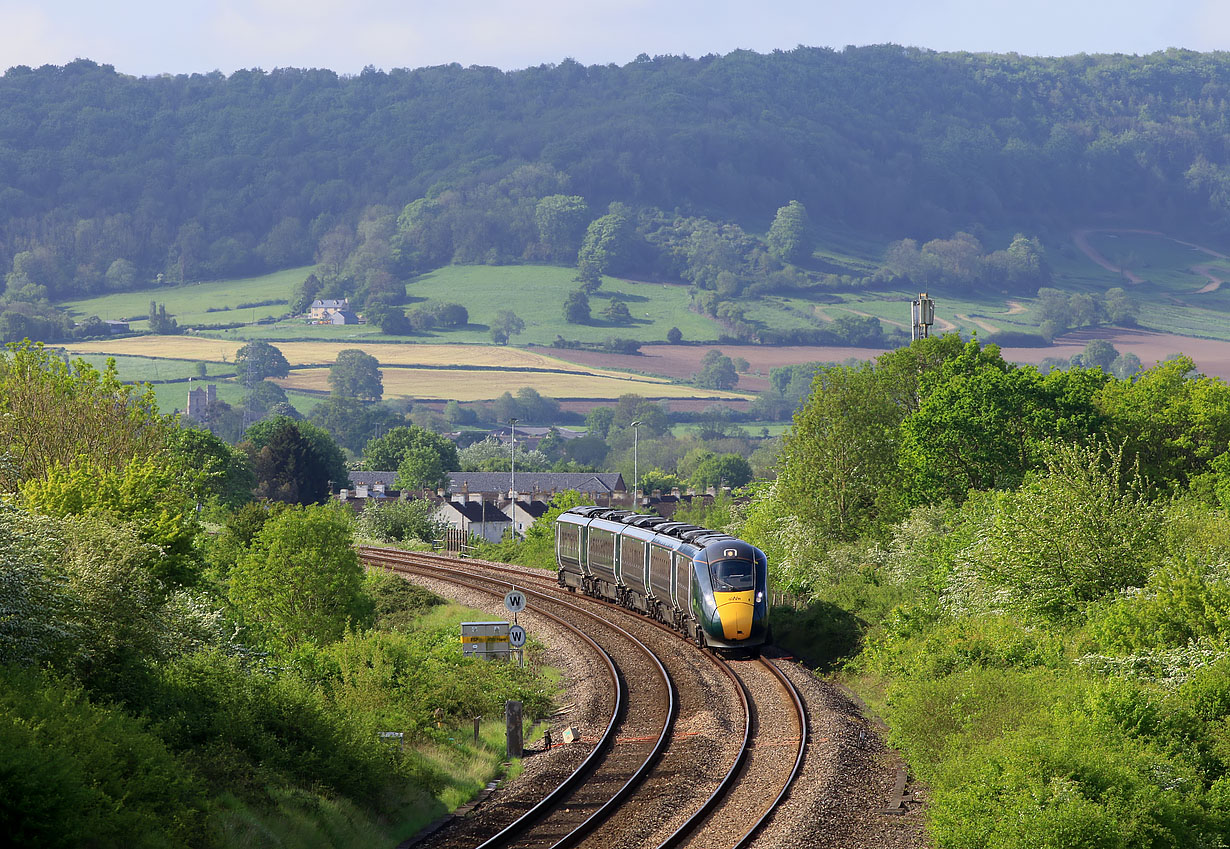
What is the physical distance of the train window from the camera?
127ft

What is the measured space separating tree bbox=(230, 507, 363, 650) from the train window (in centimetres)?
1258

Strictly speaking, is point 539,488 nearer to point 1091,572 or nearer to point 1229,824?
point 1091,572

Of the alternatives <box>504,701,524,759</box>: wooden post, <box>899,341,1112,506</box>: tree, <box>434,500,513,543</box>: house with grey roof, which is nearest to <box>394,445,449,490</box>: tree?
<box>434,500,513,543</box>: house with grey roof

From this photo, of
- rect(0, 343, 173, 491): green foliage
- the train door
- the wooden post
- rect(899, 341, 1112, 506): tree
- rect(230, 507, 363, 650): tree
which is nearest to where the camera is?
the wooden post

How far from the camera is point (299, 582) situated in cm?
4197

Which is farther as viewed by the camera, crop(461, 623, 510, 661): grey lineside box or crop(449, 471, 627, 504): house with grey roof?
crop(449, 471, 627, 504): house with grey roof

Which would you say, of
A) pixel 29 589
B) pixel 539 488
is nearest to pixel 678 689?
pixel 29 589

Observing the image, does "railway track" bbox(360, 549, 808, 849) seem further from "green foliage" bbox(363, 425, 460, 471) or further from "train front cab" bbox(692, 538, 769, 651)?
"green foliage" bbox(363, 425, 460, 471)

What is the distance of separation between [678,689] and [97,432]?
20.4 m

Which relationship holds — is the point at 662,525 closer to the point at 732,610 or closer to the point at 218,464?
the point at 732,610

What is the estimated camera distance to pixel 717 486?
197625mm

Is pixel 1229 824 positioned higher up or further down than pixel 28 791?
further down

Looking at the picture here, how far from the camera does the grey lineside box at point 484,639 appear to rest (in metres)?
32.5

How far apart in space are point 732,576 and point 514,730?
1134 centimetres
